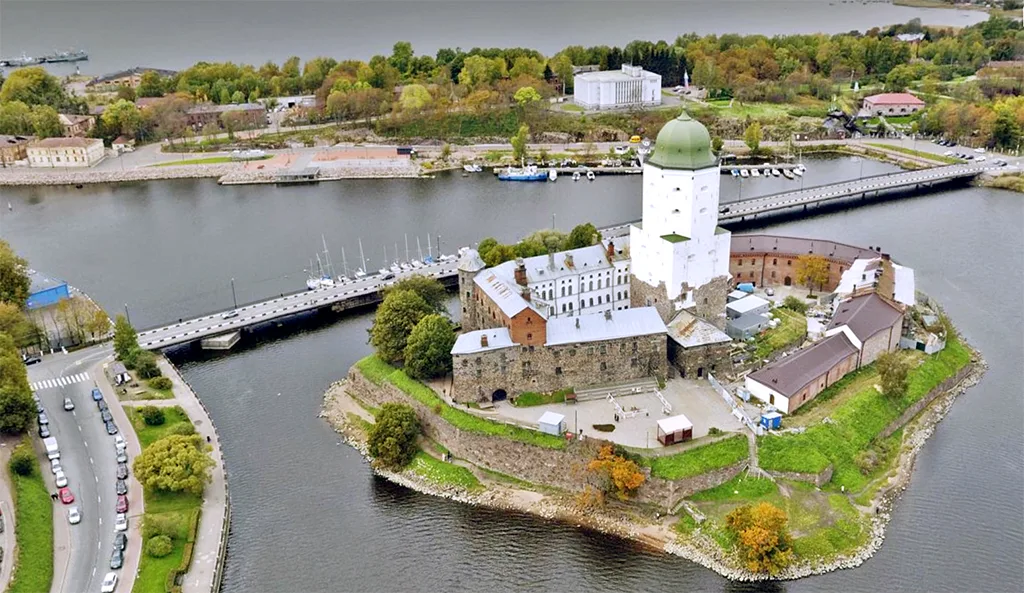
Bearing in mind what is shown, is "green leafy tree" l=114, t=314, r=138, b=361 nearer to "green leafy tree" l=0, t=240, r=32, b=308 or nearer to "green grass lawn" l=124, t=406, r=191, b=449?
"green grass lawn" l=124, t=406, r=191, b=449

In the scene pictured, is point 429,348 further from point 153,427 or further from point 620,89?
point 620,89

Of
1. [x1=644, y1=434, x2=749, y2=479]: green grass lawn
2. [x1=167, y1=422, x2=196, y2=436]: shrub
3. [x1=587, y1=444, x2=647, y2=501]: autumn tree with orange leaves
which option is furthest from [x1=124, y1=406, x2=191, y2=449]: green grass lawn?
[x1=644, y1=434, x2=749, y2=479]: green grass lawn

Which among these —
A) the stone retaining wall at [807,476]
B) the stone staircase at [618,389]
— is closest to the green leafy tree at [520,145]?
the stone staircase at [618,389]

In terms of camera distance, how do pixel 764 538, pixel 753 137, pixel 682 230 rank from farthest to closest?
pixel 753 137
pixel 682 230
pixel 764 538

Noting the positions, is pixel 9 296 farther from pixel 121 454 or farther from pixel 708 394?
pixel 708 394

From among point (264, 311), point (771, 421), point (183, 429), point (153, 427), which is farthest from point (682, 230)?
point (153, 427)

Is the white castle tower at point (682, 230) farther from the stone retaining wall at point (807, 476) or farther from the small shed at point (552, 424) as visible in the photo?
the stone retaining wall at point (807, 476)
